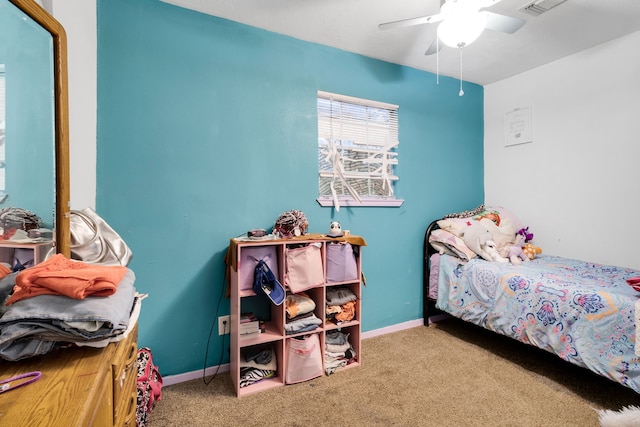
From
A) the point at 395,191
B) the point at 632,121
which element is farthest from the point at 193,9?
the point at 632,121

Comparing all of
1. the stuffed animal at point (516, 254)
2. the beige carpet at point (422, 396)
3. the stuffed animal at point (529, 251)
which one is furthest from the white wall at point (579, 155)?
the beige carpet at point (422, 396)

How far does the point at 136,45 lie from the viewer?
5.88 feet

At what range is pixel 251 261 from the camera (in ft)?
6.00

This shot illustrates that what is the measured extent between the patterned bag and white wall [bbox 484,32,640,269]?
3.32 m

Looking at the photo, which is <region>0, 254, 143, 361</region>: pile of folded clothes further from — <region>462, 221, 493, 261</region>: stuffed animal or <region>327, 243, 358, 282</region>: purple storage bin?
<region>462, 221, 493, 261</region>: stuffed animal

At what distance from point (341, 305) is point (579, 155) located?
7.85 ft

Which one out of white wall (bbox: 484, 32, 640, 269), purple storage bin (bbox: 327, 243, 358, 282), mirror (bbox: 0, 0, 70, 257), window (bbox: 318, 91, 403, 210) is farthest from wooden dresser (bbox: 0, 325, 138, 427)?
white wall (bbox: 484, 32, 640, 269)

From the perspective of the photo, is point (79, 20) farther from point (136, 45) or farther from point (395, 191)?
point (395, 191)

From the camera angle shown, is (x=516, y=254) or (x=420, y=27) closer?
(x=420, y=27)

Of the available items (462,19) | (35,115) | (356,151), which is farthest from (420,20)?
(35,115)

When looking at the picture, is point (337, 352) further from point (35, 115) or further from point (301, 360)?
point (35, 115)

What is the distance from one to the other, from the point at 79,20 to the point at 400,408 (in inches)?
104

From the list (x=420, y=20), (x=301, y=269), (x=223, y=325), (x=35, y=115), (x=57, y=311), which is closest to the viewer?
(x=57, y=311)

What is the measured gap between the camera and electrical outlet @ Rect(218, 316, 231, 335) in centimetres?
202
